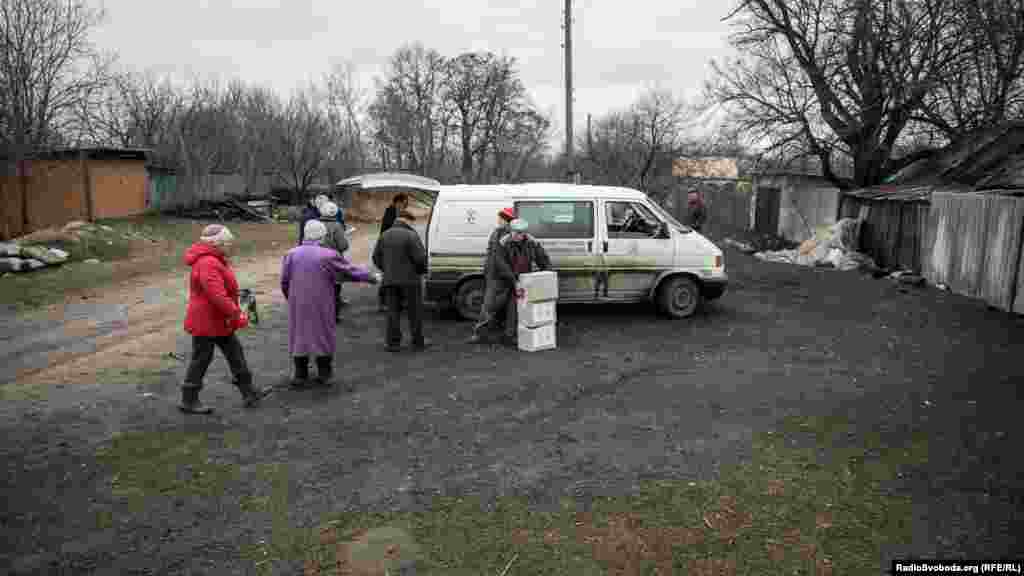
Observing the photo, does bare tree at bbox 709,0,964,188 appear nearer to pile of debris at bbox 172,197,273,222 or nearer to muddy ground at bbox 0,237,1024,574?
muddy ground at bbox 0,237,1024,574

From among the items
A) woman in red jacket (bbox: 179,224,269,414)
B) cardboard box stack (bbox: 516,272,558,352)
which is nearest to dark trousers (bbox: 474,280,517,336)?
cardboard box stack (bbox: 516,272,558,352)

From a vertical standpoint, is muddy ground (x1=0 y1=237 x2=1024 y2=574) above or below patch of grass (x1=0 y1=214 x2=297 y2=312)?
below

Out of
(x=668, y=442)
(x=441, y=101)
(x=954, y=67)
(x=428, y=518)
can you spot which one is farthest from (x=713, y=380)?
(x=441, y=101)

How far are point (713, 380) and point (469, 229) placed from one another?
13.0 feet

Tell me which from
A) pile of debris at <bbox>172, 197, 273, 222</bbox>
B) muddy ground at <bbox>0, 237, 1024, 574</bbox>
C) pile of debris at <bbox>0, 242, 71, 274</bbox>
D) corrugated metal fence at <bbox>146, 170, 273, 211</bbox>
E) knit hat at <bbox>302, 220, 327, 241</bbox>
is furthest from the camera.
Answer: pile of debris at <bbox>172, 197, 273, 222</bbox>

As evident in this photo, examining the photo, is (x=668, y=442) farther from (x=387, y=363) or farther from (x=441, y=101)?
(x=441, y=101)

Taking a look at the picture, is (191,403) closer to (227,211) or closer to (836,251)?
(836,251)

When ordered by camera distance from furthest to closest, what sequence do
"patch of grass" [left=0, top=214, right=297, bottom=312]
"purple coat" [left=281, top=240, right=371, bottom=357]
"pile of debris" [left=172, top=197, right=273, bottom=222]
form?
"pile of debris" [left=172, top=197, right=273, bottom=222] < "patch of grass" [left=0, top=214, right=297, bottom=312] < "purple coat" [left=281, top=240, right=371, bottom=357]

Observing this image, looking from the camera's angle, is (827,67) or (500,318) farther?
(827,67)

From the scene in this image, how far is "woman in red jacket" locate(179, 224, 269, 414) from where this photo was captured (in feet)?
19.0

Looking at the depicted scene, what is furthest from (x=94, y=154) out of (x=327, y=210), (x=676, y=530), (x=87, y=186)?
(x=676, y=530)

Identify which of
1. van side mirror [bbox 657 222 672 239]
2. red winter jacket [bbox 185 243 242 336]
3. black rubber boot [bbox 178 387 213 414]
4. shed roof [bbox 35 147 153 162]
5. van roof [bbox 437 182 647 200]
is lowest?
black rubber boot [bbox 178 387 213 414]

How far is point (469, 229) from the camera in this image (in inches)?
377

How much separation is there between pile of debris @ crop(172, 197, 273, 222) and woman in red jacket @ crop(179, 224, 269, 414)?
23836 mm
